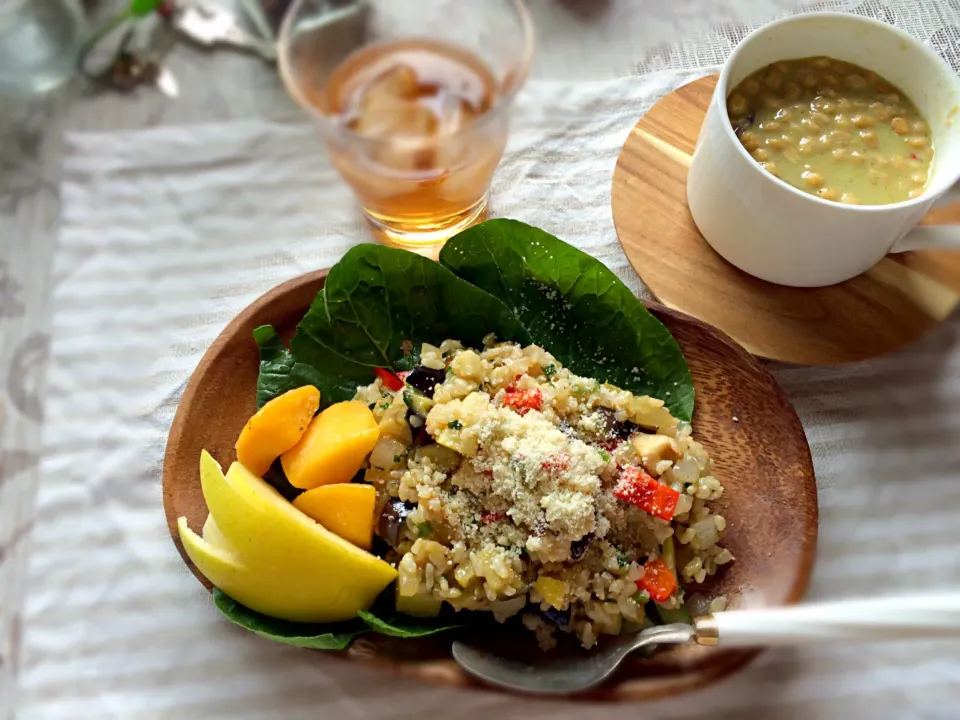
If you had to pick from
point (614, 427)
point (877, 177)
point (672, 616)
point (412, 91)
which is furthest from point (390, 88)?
point (672, 616)

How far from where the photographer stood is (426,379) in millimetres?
1173

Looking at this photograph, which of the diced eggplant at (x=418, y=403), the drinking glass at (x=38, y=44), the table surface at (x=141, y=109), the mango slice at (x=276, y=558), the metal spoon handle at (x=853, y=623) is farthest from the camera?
the drinking glass at (x=38, y=44)

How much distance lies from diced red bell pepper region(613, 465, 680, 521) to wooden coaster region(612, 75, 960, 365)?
30 centimetres

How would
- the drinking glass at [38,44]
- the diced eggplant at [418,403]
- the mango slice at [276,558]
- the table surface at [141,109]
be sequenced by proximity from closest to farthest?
the mango slice at [276,558] < the diced eggplant at [418,403] < the table surface at [141,109] < the drinking glass at [38,44]

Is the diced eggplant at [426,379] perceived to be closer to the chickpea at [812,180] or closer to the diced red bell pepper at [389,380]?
the diced red bell pepper at [389,380]

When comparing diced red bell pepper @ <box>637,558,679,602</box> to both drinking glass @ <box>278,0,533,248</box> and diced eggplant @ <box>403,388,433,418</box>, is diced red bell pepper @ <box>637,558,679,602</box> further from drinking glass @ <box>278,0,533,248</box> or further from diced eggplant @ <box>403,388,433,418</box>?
drinking glass @ <box>278,0,533,248</box>

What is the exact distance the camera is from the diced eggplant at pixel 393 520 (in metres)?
1.10

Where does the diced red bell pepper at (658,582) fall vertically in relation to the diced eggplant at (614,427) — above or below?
below

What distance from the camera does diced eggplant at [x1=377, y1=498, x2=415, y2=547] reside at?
3.60 ft

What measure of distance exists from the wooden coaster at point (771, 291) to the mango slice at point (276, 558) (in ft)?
2.04

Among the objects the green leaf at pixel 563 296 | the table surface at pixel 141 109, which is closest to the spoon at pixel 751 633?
the green leaf at pixel 563 296

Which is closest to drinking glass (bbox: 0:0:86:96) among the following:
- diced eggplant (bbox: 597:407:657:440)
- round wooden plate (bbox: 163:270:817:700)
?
round wooden plate (bbox: 163:270:817:700)

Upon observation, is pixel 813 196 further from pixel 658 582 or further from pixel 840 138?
pixel 658 582

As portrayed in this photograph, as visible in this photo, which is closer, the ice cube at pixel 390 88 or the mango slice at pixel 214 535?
the mango slice at pixel 214 535
